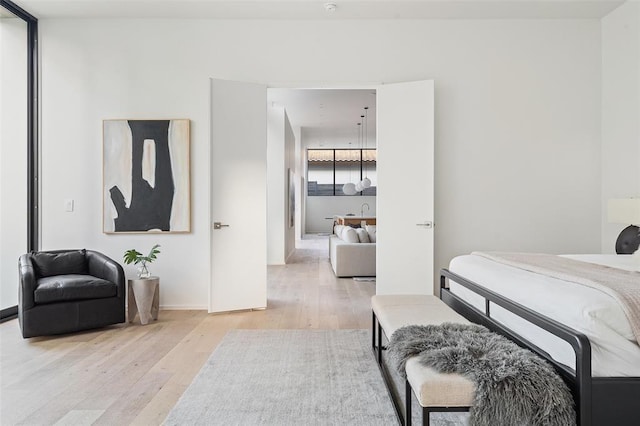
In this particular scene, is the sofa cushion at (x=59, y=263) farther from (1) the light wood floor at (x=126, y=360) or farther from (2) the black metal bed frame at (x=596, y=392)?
(2) the black metal bed frame at (x=596, y=392)

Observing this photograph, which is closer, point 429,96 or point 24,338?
point 24,338

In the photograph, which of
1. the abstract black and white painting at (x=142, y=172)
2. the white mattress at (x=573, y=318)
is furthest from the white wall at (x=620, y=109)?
the abstract black and white painting at (x=142, y=172)

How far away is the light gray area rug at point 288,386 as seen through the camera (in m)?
2.06

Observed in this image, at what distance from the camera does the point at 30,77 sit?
14.2 feet

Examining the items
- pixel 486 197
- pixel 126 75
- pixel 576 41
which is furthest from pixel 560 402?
pixel 126 75

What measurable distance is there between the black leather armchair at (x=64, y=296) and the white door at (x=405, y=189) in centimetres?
249

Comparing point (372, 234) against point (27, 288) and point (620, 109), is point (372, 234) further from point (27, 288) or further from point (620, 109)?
point (27, 288)

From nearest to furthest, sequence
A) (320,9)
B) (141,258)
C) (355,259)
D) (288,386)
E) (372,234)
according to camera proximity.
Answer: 1. (288,386)
2. (141,258)
3. (320,9)
4. (355,259)
5. (372,234)

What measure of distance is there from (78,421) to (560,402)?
2.11m

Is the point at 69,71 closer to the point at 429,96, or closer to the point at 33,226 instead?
the point at 33,226

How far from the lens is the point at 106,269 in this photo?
376 centimetres

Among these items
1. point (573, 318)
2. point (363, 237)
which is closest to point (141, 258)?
point (573, 318)

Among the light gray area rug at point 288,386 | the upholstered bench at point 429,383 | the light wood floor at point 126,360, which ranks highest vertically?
the upholstered bench at point 429,383

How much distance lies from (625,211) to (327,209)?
1227 cm
